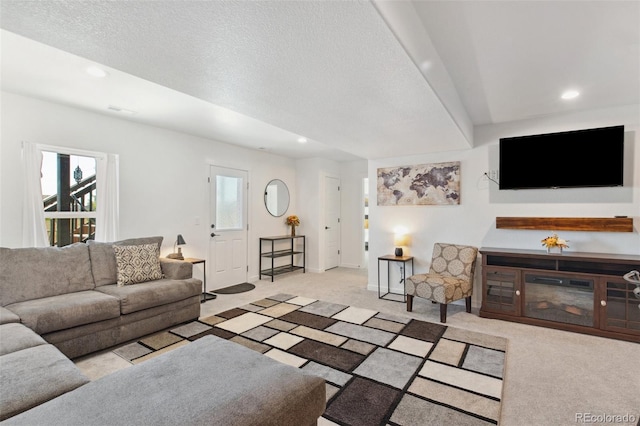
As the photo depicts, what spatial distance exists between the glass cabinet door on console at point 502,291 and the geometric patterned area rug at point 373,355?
633 millimetres

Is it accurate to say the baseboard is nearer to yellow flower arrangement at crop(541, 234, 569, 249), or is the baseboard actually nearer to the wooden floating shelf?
the wooden floating shelf

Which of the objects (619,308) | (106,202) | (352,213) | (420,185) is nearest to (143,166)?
(106,202)

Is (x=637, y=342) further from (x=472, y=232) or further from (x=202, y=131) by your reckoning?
(x=202, y=131)

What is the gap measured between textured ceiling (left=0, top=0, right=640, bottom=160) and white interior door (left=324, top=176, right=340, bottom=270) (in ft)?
10.3

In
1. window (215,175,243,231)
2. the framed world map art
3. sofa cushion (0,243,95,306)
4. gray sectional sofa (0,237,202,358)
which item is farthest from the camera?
window (215,175,243,231)

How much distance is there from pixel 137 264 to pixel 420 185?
12.5 feet

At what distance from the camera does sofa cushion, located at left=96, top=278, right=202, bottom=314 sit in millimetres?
2902

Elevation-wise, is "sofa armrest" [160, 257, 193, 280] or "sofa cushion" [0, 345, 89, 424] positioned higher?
"sofa armrest" [160, 257, 193, 280]

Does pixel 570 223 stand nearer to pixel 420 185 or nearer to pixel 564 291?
pixel 564 291

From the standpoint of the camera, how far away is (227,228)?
523 cm

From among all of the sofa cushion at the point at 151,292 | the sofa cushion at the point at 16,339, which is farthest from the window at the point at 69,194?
the sofa cushion at the point at 16,339

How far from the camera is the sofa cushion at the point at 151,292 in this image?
2902 millimetres

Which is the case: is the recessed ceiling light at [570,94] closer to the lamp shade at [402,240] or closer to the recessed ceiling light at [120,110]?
the lamp shade at [402,240]

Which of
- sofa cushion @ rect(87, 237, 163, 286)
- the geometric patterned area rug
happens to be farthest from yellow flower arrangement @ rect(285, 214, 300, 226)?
sofa cushion @ rect(87, 237, 163, 286)
